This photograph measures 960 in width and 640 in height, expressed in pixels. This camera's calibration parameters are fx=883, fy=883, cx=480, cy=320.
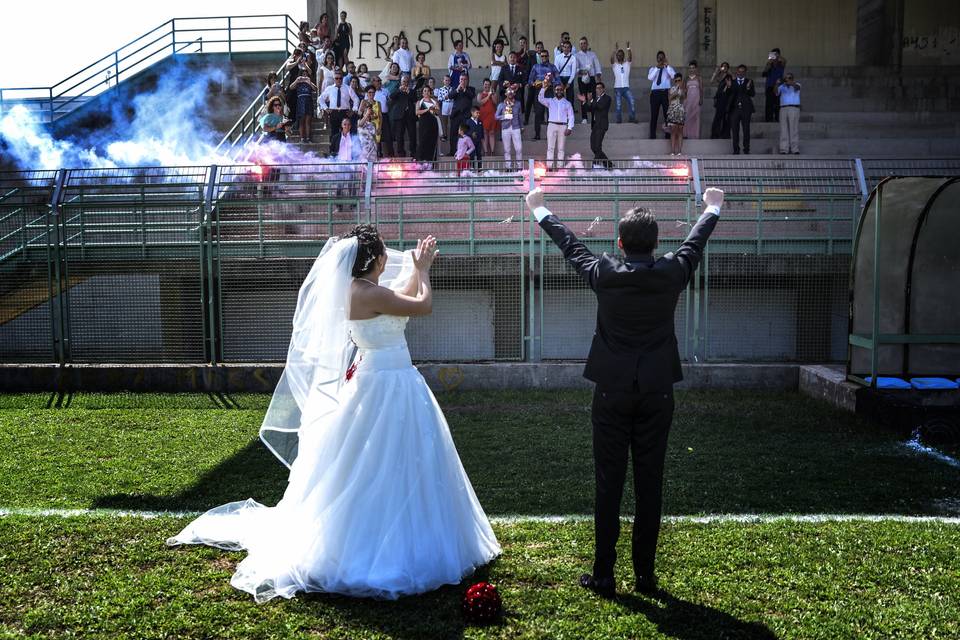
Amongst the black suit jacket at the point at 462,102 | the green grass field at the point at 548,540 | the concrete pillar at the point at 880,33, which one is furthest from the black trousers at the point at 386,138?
the concrete pillar at the point at 880,33

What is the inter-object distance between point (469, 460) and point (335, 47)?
14779 millimetres

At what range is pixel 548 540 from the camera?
5555 millimetres

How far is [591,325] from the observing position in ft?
40.1

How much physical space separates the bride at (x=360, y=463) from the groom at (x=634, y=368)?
3.01 feet

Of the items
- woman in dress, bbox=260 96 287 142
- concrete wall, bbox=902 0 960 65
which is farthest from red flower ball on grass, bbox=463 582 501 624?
concrete wall, bbox=902 0 960 65

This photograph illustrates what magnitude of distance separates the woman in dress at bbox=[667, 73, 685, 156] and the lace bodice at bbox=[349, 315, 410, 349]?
530 inches

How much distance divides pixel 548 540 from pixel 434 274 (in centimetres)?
687

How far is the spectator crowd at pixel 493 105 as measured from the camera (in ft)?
55.6

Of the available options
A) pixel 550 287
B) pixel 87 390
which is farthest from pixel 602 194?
pixel 87 390

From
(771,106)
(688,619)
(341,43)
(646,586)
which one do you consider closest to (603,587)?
(646,586)

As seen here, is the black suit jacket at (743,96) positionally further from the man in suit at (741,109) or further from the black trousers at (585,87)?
the black trousers at (585,87)

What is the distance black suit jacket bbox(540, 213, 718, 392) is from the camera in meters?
4.42

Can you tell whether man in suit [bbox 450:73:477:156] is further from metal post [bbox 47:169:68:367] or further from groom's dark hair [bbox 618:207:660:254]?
groom's dark hair [bbox 618:207:660:254]

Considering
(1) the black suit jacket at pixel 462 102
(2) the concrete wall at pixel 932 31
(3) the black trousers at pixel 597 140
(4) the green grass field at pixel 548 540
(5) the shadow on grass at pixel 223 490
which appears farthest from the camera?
(2) the concrete wall at pixel 932 31
